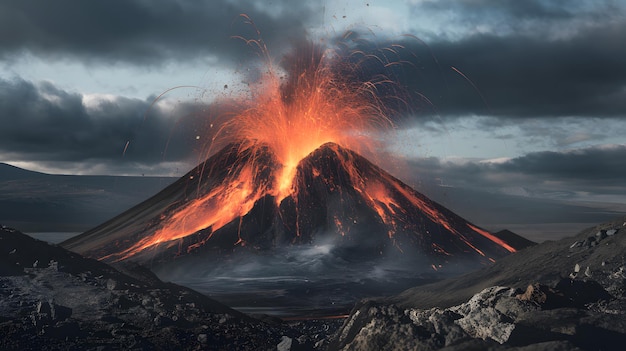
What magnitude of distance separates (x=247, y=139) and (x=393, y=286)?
1121 inches

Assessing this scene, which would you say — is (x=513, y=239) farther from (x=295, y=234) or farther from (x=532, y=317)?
(x=532, y=317)

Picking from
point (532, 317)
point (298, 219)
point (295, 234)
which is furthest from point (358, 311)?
point (298, 219)

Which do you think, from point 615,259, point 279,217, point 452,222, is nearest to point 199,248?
point 279,217

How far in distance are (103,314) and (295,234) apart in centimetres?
3411

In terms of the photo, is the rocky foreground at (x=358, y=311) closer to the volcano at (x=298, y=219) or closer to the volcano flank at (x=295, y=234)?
the volcano flank at (x=295, y=234)

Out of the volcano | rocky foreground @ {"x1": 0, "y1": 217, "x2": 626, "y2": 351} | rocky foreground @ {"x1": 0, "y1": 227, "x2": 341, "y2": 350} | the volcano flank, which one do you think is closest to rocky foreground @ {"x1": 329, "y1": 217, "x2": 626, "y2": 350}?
rocky foreground @ {"x1": 0, "y1": 217, "x2": 626, "y2": 351}

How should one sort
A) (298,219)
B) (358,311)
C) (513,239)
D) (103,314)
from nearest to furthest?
1. (358,311)
2. (103,314)
3. (298,219)
4. (513,239)

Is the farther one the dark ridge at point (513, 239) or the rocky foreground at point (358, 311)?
the dark ridge at point (513, 239)

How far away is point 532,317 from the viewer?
15.8 m

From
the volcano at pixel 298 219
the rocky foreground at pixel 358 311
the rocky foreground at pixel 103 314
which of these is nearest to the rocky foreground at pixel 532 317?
the rocky foreground at pixel 358 311

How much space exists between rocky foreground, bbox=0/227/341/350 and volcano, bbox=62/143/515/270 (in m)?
26.2

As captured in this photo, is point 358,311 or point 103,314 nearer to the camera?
point 358,311

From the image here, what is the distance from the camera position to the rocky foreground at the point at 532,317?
47.2 ft

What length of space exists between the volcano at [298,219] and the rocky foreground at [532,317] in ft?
100
